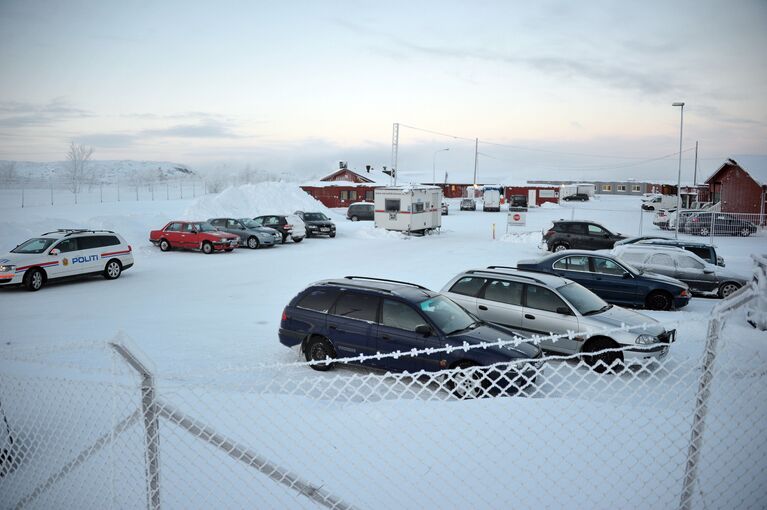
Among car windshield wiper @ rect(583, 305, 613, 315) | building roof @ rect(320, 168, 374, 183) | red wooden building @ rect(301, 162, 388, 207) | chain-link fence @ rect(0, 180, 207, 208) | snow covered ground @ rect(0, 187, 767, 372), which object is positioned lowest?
snow covered ground @ rect(0, 187, 767, 372)

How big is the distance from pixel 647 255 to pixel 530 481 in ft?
46.3

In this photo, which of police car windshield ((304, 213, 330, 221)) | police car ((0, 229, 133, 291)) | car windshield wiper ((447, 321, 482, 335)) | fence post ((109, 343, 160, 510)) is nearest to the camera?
fence post ((109, 343, 160, 510))

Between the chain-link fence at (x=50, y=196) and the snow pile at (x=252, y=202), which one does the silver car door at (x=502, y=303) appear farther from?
the chain-link fence at (x=50, y=196)

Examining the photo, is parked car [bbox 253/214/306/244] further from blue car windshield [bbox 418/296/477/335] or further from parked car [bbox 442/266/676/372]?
blue car windshield [bbox 418/296/477/335]

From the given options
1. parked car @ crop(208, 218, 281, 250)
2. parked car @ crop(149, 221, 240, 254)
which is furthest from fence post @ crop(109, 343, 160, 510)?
parked car @ crop(208, 218, 281, 250)

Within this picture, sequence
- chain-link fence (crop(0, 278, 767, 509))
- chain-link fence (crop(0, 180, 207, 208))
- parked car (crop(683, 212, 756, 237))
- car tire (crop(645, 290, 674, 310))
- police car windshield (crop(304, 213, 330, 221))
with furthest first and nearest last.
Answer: chain-link fence (crop(0, 180, 207, 208)), police car windshield (crop(304, 213, 330, 221)), parked car (crop(683, 212, 756, 237)), car tire (crop(645, 290, 674, 310)), chain-link fence (crop(0, 278, 767, 509))

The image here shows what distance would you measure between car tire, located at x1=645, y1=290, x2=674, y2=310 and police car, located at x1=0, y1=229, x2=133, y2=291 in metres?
16.4

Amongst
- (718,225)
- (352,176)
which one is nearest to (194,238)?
(718,225)

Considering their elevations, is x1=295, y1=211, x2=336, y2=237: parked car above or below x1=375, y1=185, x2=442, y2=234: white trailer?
below

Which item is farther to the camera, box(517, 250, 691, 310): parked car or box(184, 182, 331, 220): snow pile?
box(184, 182, 331, 220): snow pile

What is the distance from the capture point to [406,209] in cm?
3331

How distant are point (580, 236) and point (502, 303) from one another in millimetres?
16209

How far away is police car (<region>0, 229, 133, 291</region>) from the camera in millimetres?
16031

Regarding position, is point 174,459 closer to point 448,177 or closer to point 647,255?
point 647,255
